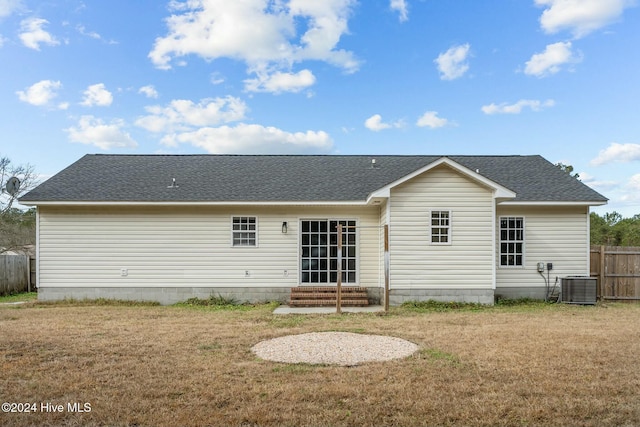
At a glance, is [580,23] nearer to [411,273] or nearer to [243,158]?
[411,273]

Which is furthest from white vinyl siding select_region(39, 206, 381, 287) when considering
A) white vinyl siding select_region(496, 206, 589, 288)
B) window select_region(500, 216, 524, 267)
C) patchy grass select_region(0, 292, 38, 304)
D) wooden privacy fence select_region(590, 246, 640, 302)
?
wooden privacy fence select_region(590, 246, 640, 302)

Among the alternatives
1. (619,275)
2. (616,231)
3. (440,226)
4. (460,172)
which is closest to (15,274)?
(440,226)

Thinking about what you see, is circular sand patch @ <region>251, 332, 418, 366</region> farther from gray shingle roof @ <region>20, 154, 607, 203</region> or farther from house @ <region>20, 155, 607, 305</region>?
gray shingle roof @ <region>20, 154, 607, 203</region>

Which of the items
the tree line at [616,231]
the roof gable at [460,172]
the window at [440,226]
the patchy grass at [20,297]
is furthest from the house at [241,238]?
the tree line at [616,231]

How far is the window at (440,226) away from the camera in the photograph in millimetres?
12344

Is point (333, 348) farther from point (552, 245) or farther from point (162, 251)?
point (552, 245)

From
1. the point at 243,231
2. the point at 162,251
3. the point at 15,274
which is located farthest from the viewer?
the point at 15,274

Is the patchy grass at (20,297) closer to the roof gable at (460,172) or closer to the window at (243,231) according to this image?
the window at (243,231)

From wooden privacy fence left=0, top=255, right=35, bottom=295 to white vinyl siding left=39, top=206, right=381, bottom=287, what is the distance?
5711 millimetres

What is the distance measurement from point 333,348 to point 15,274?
16.6m

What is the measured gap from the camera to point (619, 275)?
14406 mm

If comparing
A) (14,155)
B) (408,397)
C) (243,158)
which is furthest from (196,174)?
(14,155)

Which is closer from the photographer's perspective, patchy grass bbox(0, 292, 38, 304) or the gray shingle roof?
A: the gray shingle roof

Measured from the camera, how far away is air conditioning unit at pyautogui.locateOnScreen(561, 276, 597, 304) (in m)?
13.1
